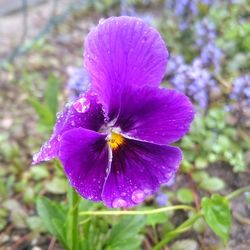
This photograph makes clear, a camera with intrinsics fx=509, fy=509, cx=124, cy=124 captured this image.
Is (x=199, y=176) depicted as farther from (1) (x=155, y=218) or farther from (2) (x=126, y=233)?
(2) (x=126, y=233)

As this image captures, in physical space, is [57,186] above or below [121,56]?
below

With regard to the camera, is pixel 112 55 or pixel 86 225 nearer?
pixel 112 55

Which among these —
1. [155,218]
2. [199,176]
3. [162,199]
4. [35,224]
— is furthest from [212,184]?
[35,224]

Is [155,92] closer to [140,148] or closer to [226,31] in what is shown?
[140,148]

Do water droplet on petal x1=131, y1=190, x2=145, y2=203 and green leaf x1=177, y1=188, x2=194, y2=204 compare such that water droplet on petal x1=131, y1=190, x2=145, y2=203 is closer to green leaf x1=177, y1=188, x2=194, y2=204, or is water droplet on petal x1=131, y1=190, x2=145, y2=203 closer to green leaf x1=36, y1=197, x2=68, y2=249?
green leaf x1=36, y1=197, x2=68, y2=249

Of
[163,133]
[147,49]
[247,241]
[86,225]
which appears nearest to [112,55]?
[147,49]

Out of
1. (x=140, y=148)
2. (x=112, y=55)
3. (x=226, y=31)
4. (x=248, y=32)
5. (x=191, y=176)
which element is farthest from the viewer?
(x=226, y=31)
